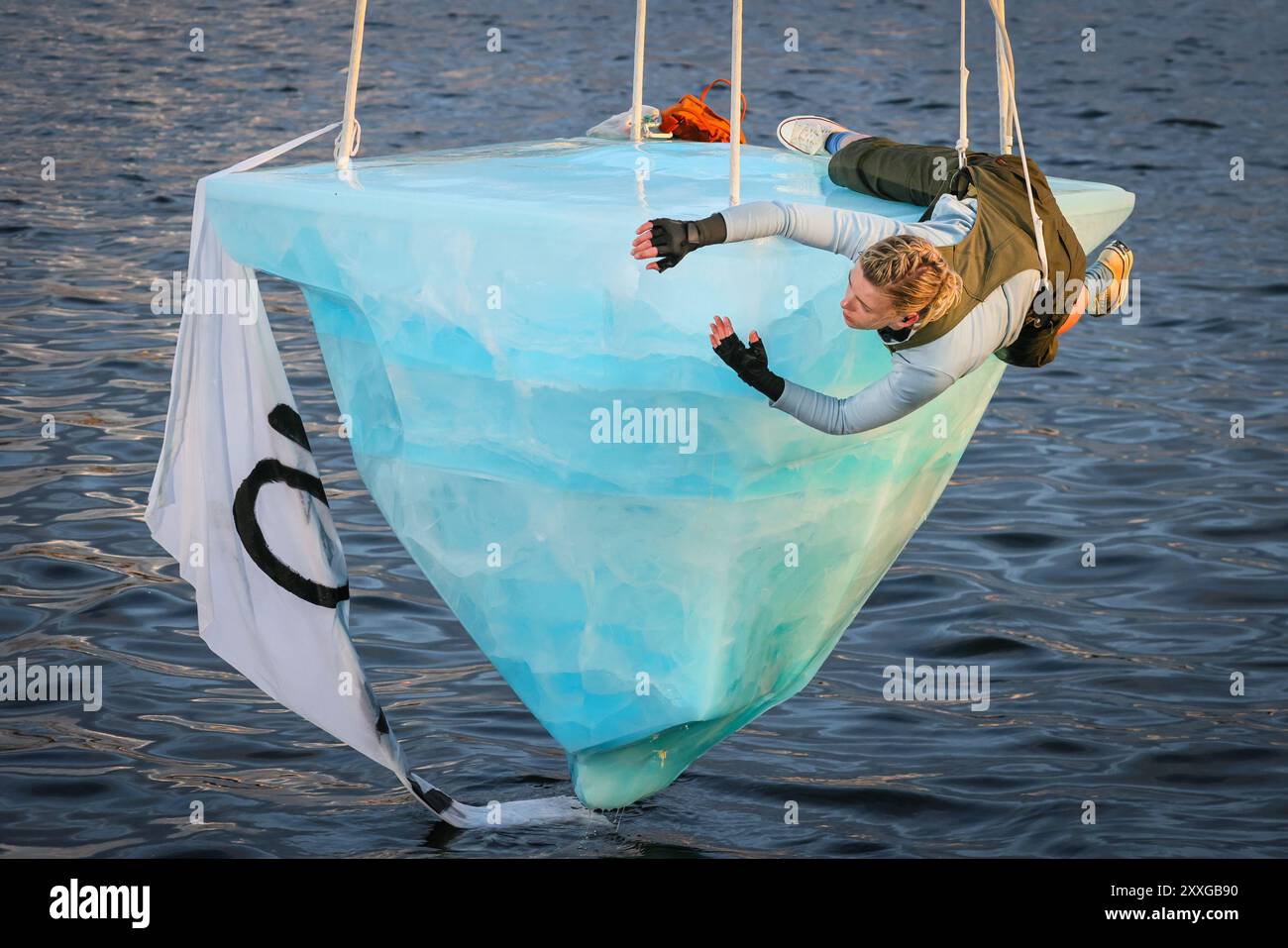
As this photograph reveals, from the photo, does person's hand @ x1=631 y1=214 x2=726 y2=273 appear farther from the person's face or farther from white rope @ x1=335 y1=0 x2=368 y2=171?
A: white rope @ x1=335 y1=0 x2=368 y2=171

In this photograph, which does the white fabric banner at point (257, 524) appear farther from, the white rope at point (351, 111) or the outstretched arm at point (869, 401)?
the outstretched arm at point (869, 401)

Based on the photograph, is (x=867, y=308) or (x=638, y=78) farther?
(x=638, y=78)

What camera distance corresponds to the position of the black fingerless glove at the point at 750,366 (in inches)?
144

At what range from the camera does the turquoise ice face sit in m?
3.83

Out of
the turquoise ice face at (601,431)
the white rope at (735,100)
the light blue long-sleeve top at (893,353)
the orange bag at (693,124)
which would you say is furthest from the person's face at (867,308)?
the orange bag at (693,124)

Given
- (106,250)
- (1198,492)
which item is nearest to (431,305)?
(1198,492)

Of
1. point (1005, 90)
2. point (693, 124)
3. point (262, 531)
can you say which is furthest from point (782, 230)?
point (693, 124)

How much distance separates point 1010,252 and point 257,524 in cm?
208

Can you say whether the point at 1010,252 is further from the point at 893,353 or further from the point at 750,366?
the point at 750,366

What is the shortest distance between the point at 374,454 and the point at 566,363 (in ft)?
2.42

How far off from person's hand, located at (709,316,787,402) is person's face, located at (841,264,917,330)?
0.20 m

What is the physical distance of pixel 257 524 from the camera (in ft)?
14.8

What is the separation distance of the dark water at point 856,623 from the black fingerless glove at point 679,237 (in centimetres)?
194

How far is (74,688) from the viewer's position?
224 inches
